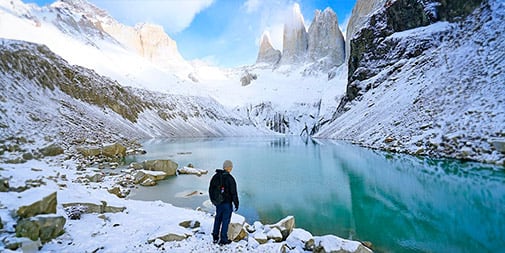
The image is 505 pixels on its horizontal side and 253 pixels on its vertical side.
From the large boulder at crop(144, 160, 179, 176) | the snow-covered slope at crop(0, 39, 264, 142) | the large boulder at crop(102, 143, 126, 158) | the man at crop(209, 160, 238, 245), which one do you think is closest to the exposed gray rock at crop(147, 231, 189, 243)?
the man at crop(209, 160, 238, 245)

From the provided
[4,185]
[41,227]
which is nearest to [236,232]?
[41,227]

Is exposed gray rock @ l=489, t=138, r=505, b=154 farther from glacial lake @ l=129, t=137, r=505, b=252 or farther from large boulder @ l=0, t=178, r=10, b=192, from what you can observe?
large boulder @ l=0, t=178, r=10, b=192

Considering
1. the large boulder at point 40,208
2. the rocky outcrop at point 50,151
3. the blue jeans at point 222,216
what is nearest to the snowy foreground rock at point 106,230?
the large boulder at point 40,208

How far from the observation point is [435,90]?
37438mm

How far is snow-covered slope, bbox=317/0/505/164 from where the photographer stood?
84.3ft

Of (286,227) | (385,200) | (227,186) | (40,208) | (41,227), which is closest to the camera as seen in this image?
(41,227)

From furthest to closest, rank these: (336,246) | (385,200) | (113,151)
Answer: (113,151), (385,200), (336,246)

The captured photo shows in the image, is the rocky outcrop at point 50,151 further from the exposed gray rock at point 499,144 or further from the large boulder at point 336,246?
the exposed gray rock at point 499,144

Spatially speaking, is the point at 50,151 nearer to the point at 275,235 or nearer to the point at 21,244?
the point at 21,244

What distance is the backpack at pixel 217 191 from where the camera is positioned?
24.1ft

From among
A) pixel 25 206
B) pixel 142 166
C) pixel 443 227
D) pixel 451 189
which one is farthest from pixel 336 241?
pixel 142 166

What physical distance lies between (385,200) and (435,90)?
3094 centimetres

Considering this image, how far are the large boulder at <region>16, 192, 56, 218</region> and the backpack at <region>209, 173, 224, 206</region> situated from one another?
154 inches

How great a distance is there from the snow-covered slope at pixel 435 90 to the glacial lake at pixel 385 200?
501 centimetres
